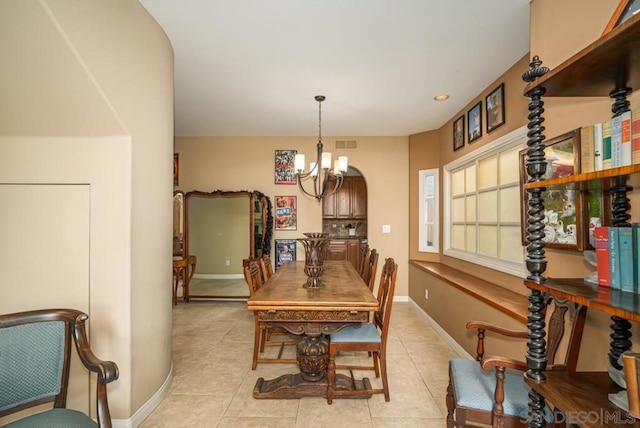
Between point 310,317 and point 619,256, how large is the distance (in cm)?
164

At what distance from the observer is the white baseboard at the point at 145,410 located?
6.30 feet

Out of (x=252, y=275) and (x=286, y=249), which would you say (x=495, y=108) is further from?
(x=286, y=249)

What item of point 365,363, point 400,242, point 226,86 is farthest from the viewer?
point 400,242

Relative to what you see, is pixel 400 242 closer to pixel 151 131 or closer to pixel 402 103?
pixel 402 103

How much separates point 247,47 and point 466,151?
2763 millimetres

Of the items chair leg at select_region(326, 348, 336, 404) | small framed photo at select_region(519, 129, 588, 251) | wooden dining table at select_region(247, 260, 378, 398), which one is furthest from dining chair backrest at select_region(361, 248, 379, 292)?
small framed photo at select_region(519, 129, 588, 251)

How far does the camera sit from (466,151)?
12.3ft

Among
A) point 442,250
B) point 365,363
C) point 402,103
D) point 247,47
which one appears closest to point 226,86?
point 247,47

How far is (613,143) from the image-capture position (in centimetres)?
106

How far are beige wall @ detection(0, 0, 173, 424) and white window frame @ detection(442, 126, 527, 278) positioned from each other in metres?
2.98

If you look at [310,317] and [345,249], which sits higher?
[345,249]

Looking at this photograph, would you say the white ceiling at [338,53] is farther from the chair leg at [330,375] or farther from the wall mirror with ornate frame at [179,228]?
the chair leg at [330,375]

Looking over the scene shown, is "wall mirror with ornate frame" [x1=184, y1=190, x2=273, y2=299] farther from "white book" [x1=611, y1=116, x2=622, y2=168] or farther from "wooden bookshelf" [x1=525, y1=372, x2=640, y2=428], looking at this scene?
"white book" [x1=611, y1=116, x2=622, y2=168]

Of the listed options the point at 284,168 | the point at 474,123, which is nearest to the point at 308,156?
the point at 284,168
